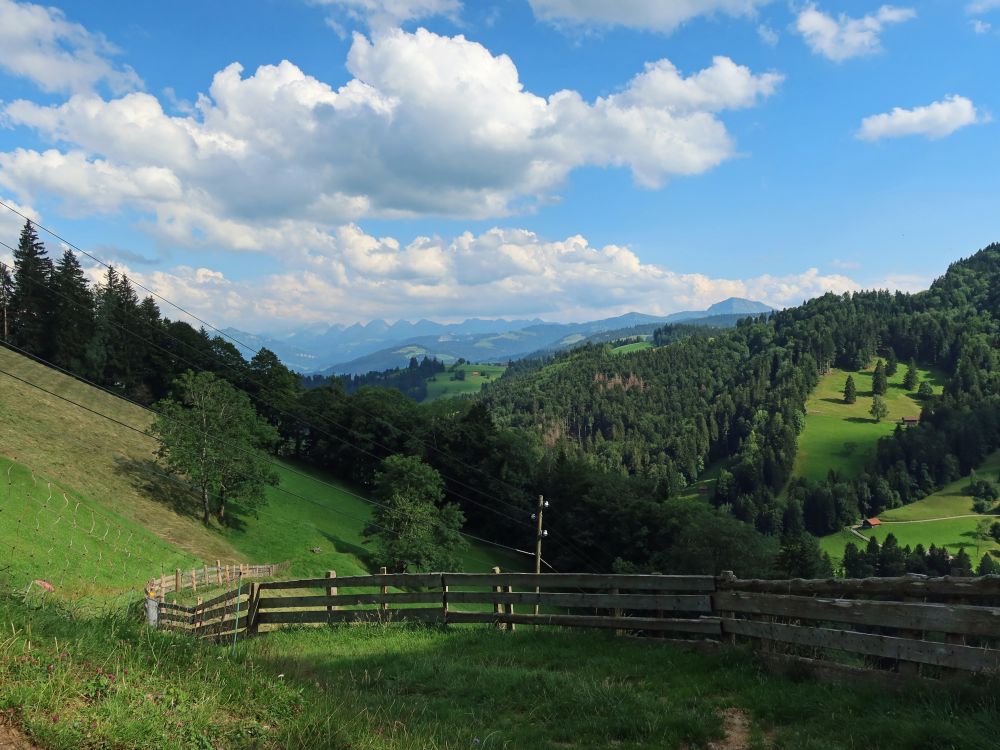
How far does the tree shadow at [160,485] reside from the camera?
50875 mm

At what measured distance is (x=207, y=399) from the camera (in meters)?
54.3

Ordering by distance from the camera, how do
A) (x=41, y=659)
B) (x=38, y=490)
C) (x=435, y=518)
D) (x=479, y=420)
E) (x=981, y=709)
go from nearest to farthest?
1. (x=41, y=659)
2. (x=981, y=709)
3. (x=38, y=490)
4. (x=435, y=518)
5. (x=479, y=420)

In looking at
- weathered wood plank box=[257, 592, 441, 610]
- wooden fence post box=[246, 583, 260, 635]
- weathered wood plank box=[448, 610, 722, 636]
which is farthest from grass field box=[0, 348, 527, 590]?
weathered wood plank box=[448, 610, 722, 636]

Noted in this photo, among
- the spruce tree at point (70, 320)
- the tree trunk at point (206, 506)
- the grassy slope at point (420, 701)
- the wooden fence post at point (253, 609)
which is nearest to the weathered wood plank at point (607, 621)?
the grassy slope at point (420, 701)

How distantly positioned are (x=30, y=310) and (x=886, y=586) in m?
93.6

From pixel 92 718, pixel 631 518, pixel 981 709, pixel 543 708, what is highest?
pixel 92 718

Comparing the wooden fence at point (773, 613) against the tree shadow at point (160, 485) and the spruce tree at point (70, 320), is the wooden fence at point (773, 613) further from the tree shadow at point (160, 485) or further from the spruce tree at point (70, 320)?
the spruce tree at point (70, 320)

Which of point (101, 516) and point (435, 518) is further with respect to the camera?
point (435, 518)

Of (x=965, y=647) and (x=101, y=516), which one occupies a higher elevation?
(x=965, y=647)

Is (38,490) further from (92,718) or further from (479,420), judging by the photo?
(479,420)

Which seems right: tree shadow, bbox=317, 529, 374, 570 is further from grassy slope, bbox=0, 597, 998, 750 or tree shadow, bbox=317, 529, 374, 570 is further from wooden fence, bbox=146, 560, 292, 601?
grassy slope, bbox=0, 597, 998, 750

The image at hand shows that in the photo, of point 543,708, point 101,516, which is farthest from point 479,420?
point 543,708

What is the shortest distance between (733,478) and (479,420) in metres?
115

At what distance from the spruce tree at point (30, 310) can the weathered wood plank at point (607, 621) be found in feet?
277
